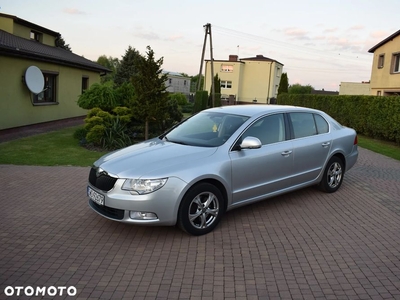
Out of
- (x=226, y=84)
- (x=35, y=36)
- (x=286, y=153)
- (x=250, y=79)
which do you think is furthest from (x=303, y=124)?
(x=250, y=79)

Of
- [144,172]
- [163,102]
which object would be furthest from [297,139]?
[163,102]

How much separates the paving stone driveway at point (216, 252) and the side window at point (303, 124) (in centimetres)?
119

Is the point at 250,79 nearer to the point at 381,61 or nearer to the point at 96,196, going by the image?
the point at 381,61

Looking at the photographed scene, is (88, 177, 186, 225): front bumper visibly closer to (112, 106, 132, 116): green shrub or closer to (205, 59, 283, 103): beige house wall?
(112, 106, 132, 116): green shrub

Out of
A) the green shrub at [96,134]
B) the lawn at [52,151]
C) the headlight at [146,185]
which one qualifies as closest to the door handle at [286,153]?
the headlight at [146,185]

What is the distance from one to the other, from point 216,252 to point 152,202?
96cm

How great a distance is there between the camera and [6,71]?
522 inches

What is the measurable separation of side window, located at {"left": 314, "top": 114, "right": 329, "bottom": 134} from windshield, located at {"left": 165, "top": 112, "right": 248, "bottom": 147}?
5.74 ft

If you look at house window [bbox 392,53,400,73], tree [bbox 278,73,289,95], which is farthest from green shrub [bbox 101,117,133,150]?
tree [bbox 278,73,289,95]

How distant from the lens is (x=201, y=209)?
486cm

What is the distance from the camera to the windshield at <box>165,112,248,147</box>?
551cm

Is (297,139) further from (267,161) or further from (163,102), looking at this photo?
(163,102)

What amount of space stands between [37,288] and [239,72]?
52.8 m

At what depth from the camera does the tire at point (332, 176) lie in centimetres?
690
